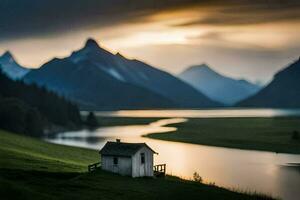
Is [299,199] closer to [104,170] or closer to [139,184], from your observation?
[139,184]

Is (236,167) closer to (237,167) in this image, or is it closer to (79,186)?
(237,167)

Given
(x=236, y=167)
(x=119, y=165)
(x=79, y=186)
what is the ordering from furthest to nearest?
(x=236, y=167) → (x=119, y=165) → (x=79, y=186)

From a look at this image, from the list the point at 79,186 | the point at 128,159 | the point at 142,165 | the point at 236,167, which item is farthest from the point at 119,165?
the point at 236,167

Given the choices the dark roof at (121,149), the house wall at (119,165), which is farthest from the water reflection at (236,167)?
the house wall at (119,165)

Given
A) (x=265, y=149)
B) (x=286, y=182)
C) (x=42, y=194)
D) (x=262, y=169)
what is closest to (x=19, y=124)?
(x=265, y=149)

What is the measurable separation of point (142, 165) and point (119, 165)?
10.1 ft

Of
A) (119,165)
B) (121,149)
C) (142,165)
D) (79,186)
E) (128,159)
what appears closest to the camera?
(79,186)

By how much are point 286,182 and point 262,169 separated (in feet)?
49.2

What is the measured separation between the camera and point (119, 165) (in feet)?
234

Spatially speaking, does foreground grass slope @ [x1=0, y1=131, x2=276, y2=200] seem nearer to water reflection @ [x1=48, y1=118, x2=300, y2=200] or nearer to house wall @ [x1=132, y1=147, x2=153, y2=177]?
house wall @ [x1=132, y1=147, x2=153, y2=177]

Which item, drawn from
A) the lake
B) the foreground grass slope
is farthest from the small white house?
the lake

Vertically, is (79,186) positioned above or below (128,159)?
below

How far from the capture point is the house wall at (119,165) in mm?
70438

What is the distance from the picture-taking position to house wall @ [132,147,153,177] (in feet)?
231
